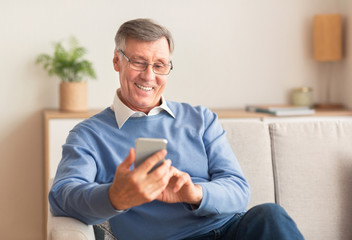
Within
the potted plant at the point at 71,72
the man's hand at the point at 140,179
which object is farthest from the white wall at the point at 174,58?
the man's hand at the point at 140,179

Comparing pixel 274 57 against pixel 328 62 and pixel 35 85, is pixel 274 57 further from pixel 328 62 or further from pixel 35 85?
pixel 35 85

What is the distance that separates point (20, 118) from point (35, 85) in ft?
0.77

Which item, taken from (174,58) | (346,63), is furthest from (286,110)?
(174,58)

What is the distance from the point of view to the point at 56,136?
124 inches

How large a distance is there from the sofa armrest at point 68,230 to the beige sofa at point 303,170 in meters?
0.91

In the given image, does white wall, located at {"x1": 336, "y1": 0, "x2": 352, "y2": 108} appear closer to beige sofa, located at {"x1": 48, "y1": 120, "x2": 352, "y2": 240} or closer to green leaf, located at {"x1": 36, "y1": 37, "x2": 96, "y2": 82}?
beige sofa, located at {"x1": 48, "y1": 120, "x2": 352, "y2": 240}

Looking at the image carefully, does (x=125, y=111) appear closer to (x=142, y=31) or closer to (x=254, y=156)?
(x=142, y=31)

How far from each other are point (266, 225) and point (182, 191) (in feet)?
0.97

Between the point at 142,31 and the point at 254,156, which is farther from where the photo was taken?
the point at 254,156

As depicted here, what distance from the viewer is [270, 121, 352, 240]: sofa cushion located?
7.68 feet

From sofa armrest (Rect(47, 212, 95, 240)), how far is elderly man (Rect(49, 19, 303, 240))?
3 centimetres

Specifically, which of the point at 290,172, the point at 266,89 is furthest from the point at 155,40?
the point at 266,89

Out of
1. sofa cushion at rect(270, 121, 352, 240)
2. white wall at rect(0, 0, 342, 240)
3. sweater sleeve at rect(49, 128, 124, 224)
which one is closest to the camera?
sweater sleeve at rect(49, 128, 124, 224)

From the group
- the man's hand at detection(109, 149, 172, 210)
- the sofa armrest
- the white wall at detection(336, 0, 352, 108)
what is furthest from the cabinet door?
the white wall at detection(336, 0, 352, 108)
